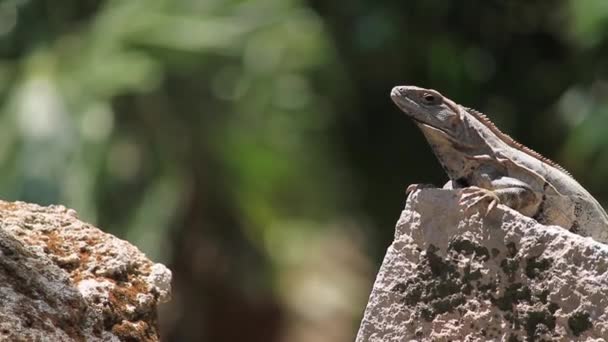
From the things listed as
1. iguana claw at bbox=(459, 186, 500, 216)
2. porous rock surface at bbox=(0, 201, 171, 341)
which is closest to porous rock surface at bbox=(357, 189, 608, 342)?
iguana claw at bbox=(459, 186, 500, 216)

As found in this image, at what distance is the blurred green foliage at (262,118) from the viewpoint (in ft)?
55.7

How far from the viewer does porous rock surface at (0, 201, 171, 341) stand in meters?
4.91

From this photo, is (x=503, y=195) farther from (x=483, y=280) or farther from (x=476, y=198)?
(x=483, y=280)

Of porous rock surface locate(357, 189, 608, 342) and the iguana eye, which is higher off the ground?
the iguana eye

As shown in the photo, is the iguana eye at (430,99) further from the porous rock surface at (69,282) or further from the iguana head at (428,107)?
the porous rock surface at (69,282)

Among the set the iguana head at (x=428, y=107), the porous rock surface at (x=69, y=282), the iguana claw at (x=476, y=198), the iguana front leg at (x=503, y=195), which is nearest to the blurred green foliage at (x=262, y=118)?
the iguana head at (x=428, y=107)

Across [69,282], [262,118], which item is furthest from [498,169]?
[262,118]

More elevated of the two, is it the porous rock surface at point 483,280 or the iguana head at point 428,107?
the iguana head at point 428,107

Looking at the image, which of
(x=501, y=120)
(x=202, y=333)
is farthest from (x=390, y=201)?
(x=202, y=333)

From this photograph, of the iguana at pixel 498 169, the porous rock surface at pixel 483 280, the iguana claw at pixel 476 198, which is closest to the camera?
the porous rock surface at pixel 483 280

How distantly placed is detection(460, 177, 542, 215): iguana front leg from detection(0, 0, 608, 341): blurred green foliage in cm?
959

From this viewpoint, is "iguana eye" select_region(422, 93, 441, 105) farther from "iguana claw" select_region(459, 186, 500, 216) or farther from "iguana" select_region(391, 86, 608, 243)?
"iguana claw" select_region(459, 186, 500, 216)

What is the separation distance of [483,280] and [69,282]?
4.93 feet

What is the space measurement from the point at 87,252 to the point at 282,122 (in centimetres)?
1339
